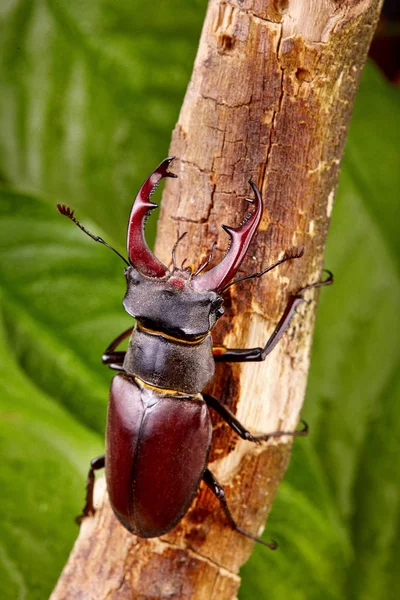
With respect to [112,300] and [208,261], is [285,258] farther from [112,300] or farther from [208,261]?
[112,300]

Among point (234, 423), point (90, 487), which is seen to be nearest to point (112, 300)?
point (90, 487)

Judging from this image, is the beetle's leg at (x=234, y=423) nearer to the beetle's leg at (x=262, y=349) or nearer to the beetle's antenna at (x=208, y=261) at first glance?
the beetle's leg at (x=262, y=349)

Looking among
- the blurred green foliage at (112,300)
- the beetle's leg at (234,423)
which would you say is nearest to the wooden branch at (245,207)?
the beetle's leg at (234,423)

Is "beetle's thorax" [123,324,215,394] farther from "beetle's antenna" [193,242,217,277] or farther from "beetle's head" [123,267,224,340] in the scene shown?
"beetle's antenna" [193,242,217,277]

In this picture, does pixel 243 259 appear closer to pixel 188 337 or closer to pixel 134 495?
pixel 188 337

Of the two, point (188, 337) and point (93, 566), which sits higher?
point (188, 337)

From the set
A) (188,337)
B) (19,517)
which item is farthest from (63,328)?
(188,337)

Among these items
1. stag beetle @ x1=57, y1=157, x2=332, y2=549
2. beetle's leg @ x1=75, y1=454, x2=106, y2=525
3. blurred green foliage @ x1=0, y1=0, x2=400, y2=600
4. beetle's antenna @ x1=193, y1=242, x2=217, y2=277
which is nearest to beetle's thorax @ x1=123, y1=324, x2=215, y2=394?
stag beetle @ x1=57, y1=157, x2=332, y2=549
